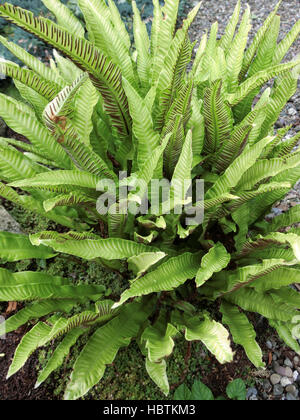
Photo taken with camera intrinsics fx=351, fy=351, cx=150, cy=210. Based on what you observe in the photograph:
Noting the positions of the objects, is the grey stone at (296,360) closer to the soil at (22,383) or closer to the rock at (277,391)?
the rock at (277,391)

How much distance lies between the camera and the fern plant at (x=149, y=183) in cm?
108

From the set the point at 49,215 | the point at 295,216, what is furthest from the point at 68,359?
the point at 295,216

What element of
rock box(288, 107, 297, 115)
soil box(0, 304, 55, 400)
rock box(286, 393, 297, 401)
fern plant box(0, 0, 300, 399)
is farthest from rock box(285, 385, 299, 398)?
rock box(288, 107, 297, 115)

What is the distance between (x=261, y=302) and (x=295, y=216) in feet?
1.22

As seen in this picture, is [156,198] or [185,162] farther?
[156,198]

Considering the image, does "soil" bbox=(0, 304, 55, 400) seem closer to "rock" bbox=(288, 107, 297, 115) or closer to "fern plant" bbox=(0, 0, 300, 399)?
"fern plant" bbox=(0, 0, 300, 399)

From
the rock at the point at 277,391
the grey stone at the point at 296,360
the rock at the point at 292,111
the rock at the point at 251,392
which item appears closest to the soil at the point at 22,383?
the rock at the point at 251,392

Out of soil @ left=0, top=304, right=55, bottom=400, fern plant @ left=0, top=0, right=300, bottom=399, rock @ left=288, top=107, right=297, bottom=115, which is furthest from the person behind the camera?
rock @ left=288, top=107, right=297, bottom=115

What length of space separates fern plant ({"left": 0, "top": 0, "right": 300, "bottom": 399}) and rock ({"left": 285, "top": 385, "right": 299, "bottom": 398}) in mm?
275

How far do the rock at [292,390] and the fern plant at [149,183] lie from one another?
275 mm

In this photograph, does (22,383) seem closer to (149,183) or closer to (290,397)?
(149,183)

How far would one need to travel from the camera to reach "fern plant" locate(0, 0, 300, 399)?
108 cm
